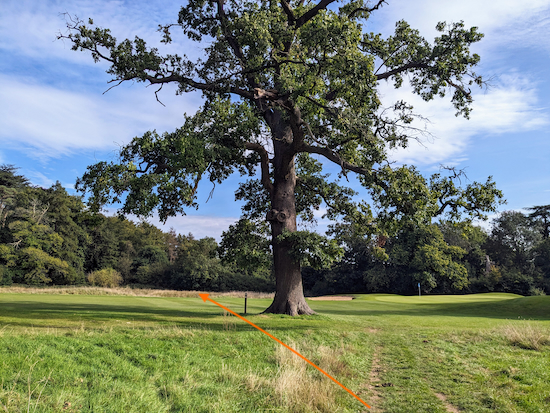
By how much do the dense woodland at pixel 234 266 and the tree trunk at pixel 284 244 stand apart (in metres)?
25.6

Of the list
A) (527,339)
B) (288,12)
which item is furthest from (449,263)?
(288,12)

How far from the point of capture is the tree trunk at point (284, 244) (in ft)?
55.7

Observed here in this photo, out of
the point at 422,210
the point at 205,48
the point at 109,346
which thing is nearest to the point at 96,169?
the point at 205,48

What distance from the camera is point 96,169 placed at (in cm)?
1463

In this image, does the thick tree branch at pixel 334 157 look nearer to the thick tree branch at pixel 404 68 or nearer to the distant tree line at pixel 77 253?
the thick tree branch at pixel 404 68

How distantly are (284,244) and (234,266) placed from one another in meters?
33.6

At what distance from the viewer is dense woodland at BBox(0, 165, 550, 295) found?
173 ft

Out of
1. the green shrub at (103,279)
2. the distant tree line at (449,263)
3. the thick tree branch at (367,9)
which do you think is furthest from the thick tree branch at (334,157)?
the green shrub at (103,279)

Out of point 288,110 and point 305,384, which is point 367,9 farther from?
point 305,384

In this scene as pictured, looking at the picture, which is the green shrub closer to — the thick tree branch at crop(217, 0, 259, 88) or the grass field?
the thick tree branch at crop(217, 0, 259, 88)

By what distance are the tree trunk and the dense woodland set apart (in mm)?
25598

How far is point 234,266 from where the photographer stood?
163 feet

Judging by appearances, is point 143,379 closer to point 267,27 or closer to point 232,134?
point 232,134

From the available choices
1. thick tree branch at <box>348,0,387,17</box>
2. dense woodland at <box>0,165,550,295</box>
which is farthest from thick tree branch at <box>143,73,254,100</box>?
dense woodland at <box>0,165,550,295</box>
